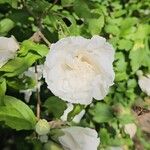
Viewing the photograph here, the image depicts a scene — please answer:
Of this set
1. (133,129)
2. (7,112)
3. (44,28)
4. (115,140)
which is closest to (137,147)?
(133,129)

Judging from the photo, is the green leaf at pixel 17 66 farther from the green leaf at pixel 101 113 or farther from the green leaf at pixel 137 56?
the green leaf at pixel 137 56

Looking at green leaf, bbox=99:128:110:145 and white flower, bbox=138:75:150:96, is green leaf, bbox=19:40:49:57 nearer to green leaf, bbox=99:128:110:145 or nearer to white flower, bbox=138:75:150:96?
green leaf, bbox=99:128:110:145

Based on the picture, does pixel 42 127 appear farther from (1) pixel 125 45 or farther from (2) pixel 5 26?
(1) pixel 125 45

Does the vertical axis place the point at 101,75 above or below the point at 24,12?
above

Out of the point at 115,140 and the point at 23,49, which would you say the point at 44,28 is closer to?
the point at 23,49

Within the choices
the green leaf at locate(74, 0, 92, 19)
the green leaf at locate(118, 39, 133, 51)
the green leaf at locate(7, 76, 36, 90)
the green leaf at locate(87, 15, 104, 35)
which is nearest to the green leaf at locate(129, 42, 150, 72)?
the green leaf at locate(118, 39, 133, 51)

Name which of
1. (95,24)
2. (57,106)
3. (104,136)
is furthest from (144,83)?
(57,106)
